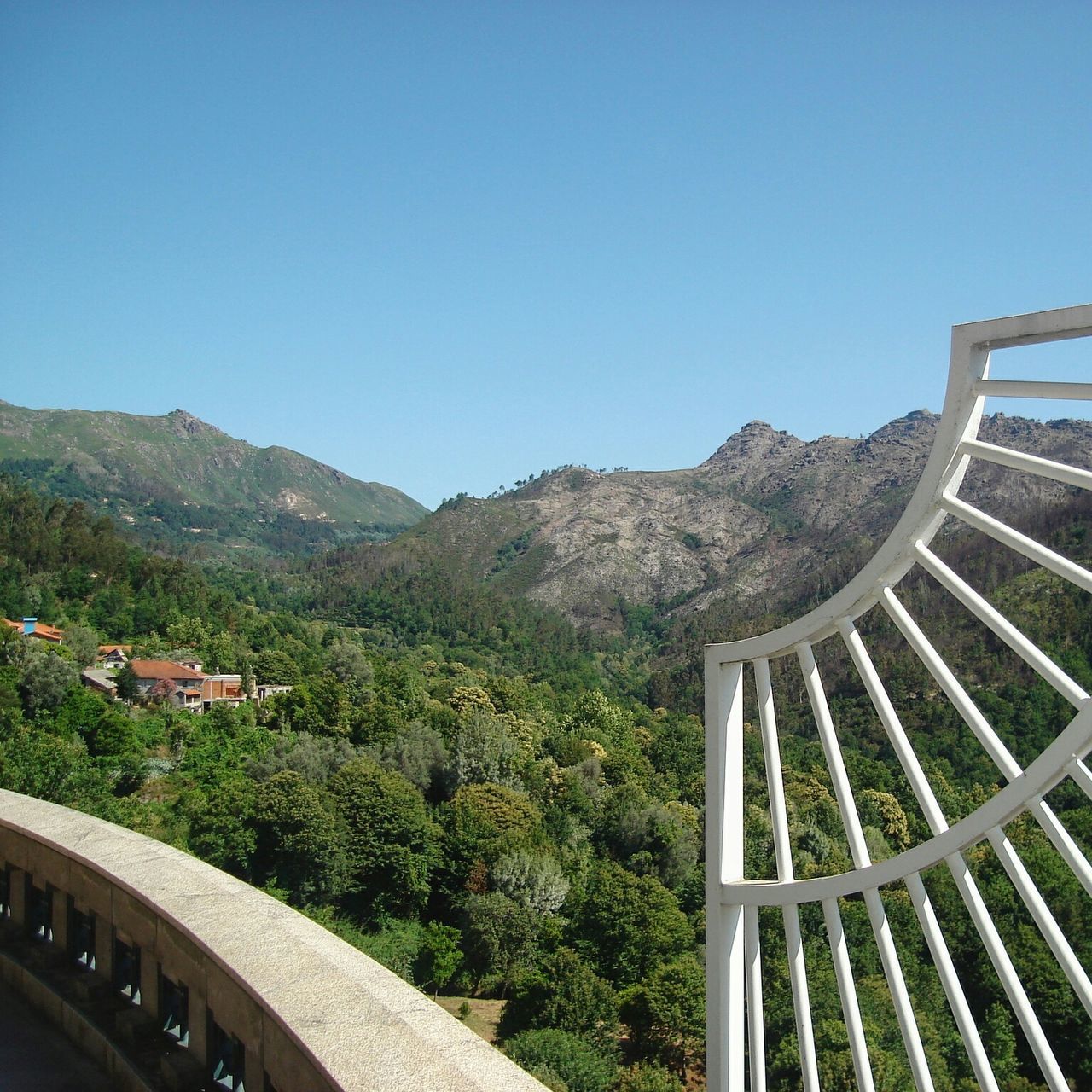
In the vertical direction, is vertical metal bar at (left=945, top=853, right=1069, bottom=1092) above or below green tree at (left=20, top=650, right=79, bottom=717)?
above

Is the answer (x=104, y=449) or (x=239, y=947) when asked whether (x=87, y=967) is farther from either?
(x=104, y=449)

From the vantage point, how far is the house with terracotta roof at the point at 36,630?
34.4 metres

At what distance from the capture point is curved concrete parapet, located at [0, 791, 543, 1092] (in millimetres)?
1758

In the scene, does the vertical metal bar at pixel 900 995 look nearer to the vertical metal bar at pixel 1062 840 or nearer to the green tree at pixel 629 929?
the vertical metal bar at pixel 1062 840

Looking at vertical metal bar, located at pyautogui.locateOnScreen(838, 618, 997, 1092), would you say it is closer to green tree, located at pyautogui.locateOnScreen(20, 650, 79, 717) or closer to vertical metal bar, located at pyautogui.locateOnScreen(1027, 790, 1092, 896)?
vertical metal bar, located at pyautogui.locateOnScreen(1027, 790, 1092, 896)

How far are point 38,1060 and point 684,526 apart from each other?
446 ft

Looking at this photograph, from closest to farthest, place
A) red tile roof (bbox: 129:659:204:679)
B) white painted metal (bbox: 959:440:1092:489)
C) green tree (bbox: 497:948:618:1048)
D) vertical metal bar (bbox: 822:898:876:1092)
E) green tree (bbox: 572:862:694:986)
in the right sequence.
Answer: white painted metal (bbox: 959:440:1092:489), vertical metal bar (bbox: 822:898:876:1092), green tree (bbox: 497:948:618:1048), green tree (bbox: 572:862:694:986), red tile roof (bbox: 129:659:204:679)

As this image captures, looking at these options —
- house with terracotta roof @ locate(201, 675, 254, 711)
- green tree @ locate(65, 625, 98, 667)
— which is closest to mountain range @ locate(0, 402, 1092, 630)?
house with terracotta roof @ locate(201, 675, 254, 711)

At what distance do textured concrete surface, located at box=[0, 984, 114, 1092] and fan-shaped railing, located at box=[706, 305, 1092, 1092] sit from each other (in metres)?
1.66

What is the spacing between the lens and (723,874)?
2893 millimetres

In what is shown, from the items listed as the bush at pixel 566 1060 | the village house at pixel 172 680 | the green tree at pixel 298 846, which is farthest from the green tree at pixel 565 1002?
the village house at pixel 172 680

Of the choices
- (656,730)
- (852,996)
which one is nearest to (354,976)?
(852,996)

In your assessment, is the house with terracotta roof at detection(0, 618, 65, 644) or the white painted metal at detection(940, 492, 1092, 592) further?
the house with terracotta roof at detection(0, 618, 65, 644)

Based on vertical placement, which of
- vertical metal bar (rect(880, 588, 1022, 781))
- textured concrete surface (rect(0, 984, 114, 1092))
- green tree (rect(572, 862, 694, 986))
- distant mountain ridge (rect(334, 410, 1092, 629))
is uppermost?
distant mountain ridge (rect(334, 410, 1092, 629))
